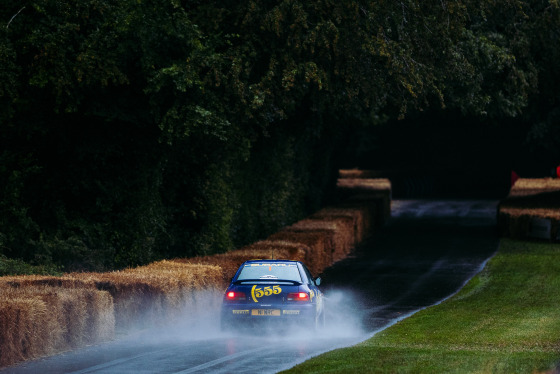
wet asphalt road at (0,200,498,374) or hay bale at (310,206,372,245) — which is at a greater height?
hay bale at (310,206,372,245)

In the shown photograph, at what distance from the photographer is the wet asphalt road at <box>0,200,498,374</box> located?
1542 cm

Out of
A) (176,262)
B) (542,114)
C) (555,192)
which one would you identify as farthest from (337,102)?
(542,114)

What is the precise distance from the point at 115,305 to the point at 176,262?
4768mm

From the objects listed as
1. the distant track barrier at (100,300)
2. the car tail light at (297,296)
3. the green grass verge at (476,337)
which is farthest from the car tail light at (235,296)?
the green grass verge at (476,337)

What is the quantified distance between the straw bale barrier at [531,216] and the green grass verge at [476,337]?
9.59m

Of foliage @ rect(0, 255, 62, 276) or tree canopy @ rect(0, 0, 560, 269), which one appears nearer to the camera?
foliage @ rect(0, 255, 62, 276)

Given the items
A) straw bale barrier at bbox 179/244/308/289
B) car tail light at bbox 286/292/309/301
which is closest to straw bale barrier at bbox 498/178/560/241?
straw bale barrier at bbox 179/244/308/289

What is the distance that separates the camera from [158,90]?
88.6 ft

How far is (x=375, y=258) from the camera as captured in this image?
36188 mm

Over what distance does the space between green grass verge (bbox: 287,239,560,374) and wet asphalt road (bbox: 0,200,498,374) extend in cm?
76

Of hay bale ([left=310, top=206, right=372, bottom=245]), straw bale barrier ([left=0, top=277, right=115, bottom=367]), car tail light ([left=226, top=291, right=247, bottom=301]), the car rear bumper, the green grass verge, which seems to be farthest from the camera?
hay bale ([left=310, top=206, right=372, bottom=245])

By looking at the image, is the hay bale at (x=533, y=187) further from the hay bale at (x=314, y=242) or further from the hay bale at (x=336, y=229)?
the hay bale at (x=314, y=242)

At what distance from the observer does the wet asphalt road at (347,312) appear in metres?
15.4

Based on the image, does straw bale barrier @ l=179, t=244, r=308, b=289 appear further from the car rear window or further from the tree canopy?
the car rear window
